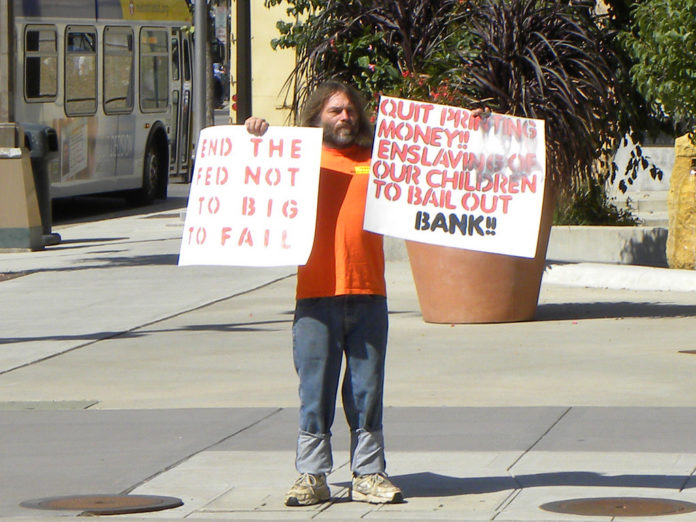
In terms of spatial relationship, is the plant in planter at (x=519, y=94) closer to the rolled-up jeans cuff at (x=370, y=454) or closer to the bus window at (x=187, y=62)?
the rolled-up jeans cuff at (x=370, y=454)

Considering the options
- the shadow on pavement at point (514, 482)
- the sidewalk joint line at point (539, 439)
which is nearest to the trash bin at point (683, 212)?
the sidewalk joint line at point (539, 439)

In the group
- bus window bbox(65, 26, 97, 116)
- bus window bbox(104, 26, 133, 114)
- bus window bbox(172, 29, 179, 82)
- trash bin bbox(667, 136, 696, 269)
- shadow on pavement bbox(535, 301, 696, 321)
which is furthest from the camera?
bus window bbox(172, 29, 179, 82)

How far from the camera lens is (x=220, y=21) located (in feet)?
202

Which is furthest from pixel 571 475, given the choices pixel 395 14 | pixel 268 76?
pixel 268 76

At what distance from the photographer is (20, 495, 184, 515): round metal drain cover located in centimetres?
617

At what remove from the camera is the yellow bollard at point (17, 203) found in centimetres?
1781

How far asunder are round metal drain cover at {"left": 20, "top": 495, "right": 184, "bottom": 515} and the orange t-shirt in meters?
1.00

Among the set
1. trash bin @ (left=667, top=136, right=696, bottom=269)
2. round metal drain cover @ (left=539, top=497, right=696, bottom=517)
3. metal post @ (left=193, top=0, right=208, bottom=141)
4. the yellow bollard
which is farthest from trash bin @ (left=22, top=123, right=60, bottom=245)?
round metal drain cover @ (left=539, top=497, right=696, bottom=517)

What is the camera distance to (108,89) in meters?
24.0

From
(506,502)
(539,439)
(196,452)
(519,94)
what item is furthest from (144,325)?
(506,502)

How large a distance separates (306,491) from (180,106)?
21.3 m

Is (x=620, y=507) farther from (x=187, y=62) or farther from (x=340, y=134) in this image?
(x=187, y=62)

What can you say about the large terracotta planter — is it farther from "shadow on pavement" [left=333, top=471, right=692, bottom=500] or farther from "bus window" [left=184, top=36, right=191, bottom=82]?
"bus window" [left=184, top=36, right=191, bottom=82]

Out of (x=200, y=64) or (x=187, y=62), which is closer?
(x=200, y=64)
